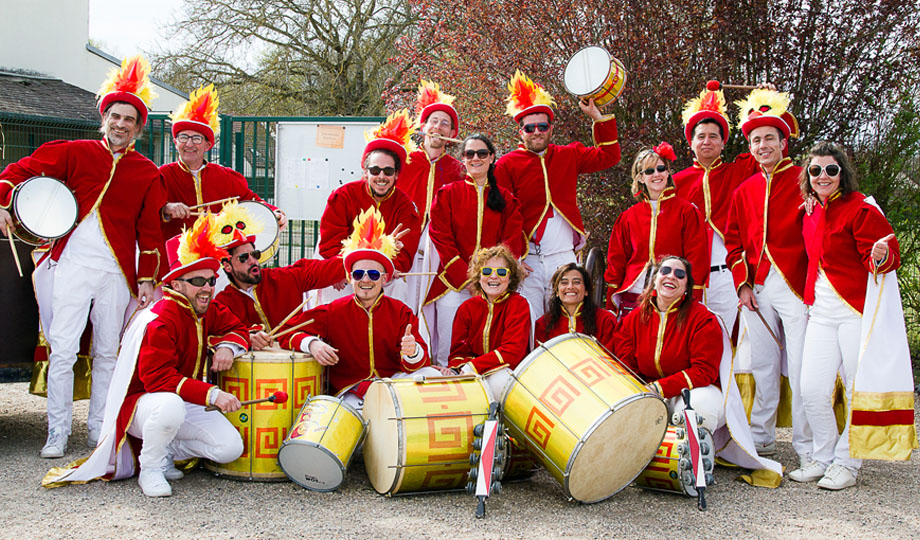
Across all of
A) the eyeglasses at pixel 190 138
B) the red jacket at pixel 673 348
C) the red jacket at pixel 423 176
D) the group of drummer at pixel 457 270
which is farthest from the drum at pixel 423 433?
the eyeglasses at pixel 190 138

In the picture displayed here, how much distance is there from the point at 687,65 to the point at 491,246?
11.7 ft

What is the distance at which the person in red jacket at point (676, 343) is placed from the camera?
188 inches

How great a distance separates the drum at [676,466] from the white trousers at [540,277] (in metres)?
1.65

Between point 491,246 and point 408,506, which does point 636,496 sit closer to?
point 408,506

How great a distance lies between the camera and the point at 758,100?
18.0 feet

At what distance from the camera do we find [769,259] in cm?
526

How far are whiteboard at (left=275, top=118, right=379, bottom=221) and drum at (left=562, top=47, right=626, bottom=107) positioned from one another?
244 centimetres

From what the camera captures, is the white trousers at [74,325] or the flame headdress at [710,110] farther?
the flame headdress at [710,110]

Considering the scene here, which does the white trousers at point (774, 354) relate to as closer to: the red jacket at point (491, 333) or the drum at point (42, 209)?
the red jacket at point (491, 333)

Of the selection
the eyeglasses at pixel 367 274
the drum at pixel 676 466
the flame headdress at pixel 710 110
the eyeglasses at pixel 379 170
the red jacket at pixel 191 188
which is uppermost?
the flame headdress at pixel 710 110

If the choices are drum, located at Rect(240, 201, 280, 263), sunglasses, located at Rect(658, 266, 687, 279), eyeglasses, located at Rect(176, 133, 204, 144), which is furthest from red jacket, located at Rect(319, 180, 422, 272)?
sunglasses, located at Rect(658, 266, 687, 279)

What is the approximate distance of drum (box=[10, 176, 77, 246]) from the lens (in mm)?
4883

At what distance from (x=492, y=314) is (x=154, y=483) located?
2.15 meters

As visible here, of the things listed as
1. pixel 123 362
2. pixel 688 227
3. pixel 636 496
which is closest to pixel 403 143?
pixel 688 227
